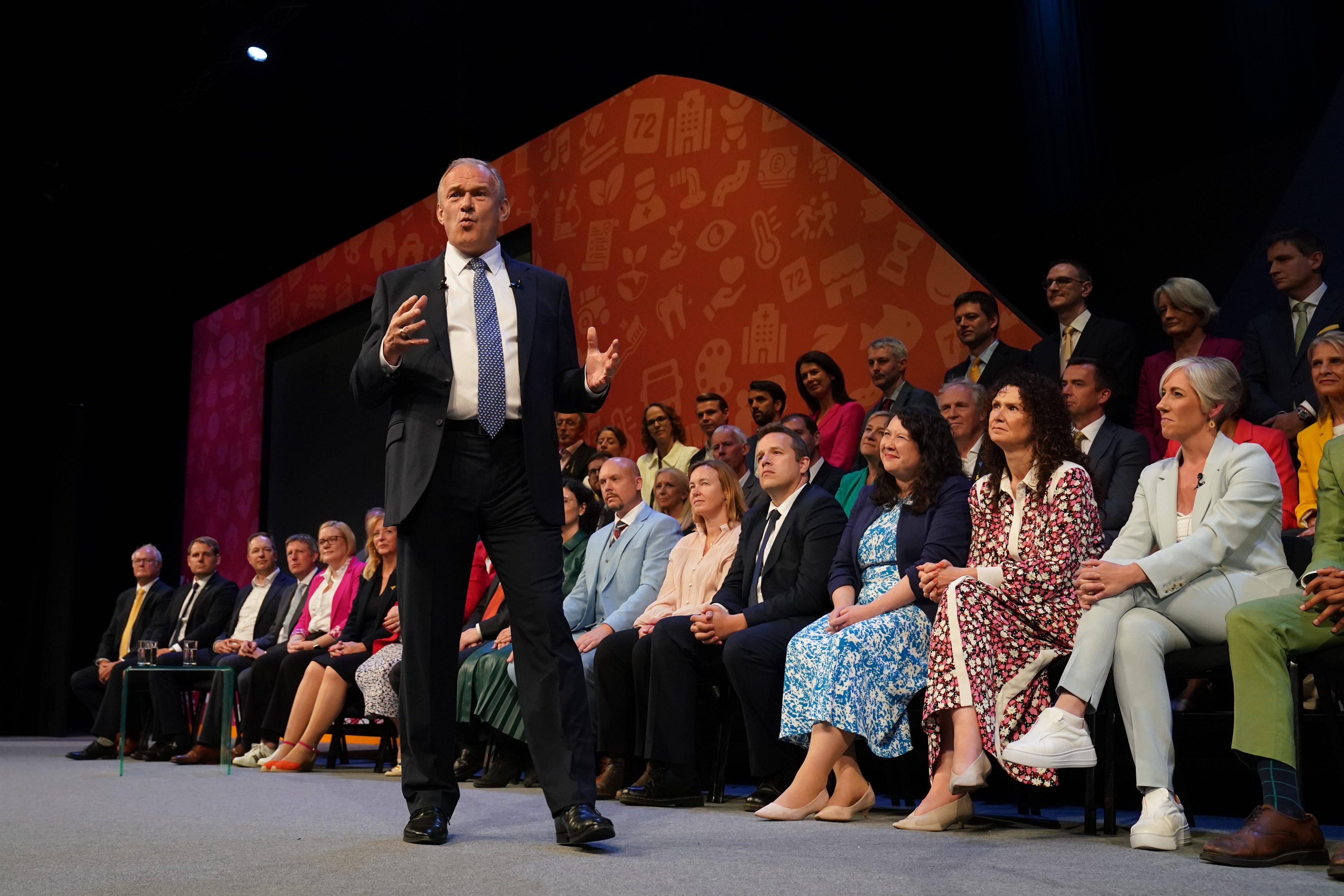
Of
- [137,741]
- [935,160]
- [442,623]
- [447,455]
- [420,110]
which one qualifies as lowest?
[137,741]

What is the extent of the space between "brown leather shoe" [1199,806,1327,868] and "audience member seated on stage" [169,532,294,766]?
463 cm

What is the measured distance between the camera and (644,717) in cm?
382

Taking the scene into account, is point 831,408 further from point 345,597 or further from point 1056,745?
point 1056,745

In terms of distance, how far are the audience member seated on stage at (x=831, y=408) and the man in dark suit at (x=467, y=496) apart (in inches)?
99.6

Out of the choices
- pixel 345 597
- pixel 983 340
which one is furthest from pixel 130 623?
pixel 983 340

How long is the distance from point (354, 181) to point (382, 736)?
15.6 ft

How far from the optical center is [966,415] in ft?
12.9

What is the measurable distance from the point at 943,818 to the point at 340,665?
3330mm

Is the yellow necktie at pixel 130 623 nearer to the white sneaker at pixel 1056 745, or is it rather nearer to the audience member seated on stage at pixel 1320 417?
the white sneaker at pixel 1056 745

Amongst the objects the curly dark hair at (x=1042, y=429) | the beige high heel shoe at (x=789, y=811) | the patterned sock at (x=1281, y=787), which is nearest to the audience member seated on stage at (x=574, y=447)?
the beige high heel shoe at (x=789, y=811)

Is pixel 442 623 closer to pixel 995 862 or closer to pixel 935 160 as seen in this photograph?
pixel 995 862

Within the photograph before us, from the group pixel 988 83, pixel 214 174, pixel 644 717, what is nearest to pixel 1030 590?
pixel 644 717

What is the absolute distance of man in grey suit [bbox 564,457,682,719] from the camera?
448 centimetres

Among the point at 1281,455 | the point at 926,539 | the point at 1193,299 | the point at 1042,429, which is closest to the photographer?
the point at 1042,429
